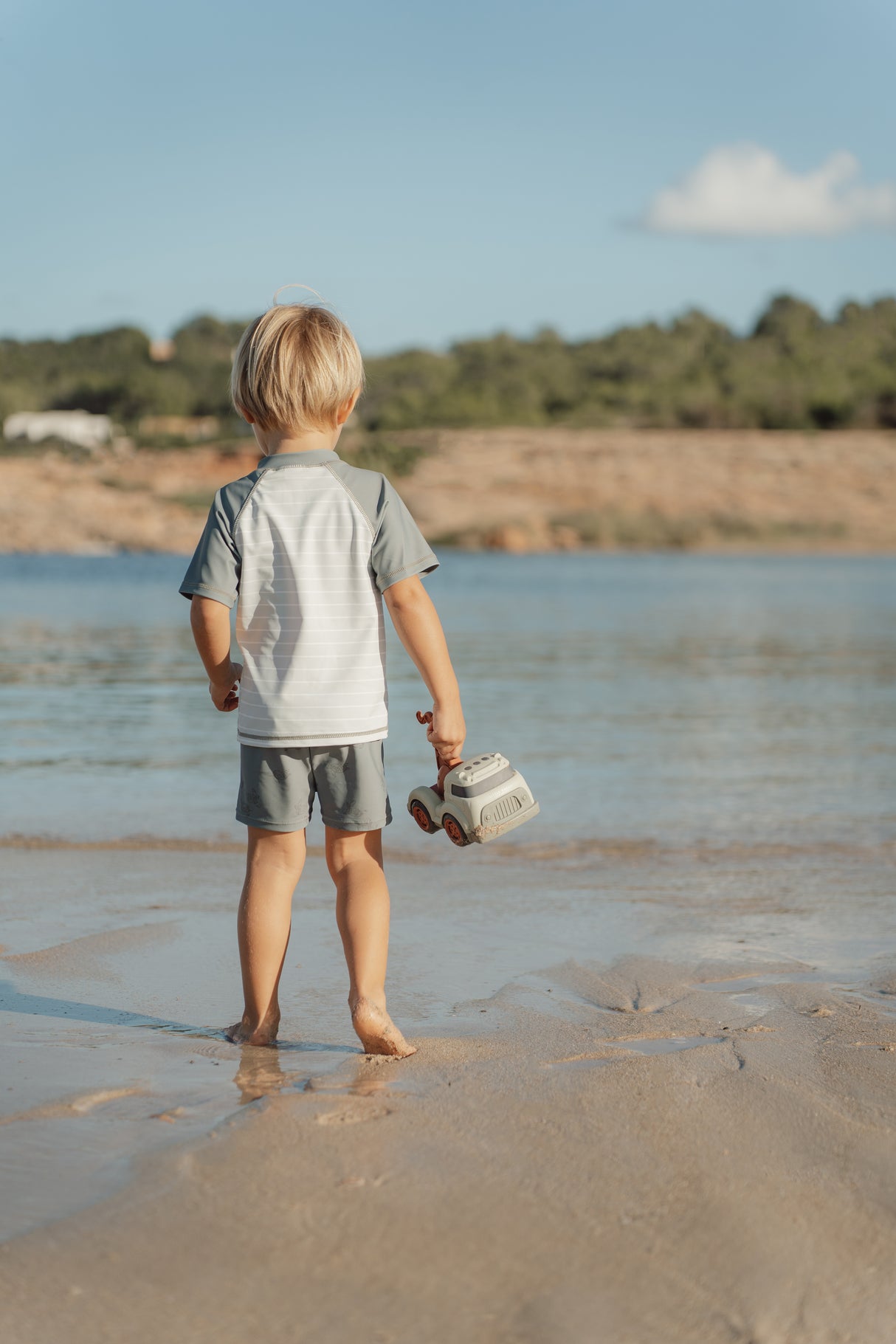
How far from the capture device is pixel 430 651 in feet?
9.27

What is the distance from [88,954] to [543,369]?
61.9 m

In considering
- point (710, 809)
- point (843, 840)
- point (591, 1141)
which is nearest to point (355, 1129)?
point (591, 1141)

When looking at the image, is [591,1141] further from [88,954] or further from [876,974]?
[88,954]

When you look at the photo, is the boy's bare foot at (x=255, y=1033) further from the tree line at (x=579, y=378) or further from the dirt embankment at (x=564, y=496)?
the tree line at (x=579, y=378)

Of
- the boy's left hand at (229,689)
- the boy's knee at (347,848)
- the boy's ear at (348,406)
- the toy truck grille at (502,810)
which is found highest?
the boy's ear at (348,406)

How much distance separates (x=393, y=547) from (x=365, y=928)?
78cm

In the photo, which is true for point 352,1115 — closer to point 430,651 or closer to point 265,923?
point 265,923

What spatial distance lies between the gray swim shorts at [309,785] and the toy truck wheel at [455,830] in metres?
0.13

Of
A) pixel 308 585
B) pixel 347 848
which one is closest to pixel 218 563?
pixel 308 585

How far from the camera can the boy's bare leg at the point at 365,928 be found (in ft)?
9.20

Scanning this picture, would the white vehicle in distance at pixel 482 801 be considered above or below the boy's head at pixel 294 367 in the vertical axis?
below

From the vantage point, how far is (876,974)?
3541mm

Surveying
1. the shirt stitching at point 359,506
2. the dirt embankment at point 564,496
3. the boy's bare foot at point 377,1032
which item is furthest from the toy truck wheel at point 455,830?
the dirt embankment at point 564,496

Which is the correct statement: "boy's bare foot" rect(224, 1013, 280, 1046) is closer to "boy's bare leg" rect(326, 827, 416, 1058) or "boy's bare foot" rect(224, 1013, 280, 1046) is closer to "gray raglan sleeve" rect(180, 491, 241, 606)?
"boy's bare leg" rect(326, 827, 416, 1058)
